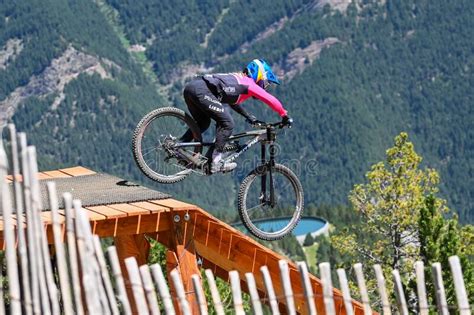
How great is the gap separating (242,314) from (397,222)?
1443 inches

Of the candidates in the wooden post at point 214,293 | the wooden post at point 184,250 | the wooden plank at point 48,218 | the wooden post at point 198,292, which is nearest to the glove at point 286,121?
the wooden post at point 184,250

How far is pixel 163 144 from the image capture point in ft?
57.7

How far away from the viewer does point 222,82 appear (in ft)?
57.2

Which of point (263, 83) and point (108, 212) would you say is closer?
point (108, 212)

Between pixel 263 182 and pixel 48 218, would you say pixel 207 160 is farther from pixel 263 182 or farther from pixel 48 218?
pixel 48 218

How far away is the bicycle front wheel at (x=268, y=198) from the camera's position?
18.6m

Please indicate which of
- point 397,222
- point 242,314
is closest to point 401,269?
point 397,222

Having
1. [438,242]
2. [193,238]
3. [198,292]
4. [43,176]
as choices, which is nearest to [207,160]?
[193,238]

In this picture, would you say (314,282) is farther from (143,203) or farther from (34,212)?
(34,212)

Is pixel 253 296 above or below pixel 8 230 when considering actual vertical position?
below

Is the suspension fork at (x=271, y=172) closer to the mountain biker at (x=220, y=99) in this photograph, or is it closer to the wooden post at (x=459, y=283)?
the mountain biker at (x=220, y=99)

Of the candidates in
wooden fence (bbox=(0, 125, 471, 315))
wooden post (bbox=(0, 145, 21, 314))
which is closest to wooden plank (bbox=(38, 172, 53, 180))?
wooden fence (bbox=(0, 125, 471, 315))

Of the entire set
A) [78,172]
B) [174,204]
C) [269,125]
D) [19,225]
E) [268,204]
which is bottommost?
[19,225]

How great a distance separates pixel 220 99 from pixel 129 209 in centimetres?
232
